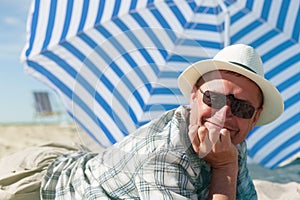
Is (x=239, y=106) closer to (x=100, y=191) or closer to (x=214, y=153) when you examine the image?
(x=214, y=153)

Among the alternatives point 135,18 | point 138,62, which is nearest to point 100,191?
point 138,62

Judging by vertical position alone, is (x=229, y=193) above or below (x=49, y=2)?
below

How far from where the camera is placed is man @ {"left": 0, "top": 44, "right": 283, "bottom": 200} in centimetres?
165

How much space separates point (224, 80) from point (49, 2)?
2.20 m

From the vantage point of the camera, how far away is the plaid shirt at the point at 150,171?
1.64 meters

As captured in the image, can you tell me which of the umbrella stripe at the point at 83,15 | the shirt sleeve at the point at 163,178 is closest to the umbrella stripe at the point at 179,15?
the umbrella stripe at the point at 83,15

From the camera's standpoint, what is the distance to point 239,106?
1.71 metres

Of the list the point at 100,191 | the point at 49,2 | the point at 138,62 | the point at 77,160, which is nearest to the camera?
the point at 100,191

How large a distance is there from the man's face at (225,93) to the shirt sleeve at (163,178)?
7.0 inches

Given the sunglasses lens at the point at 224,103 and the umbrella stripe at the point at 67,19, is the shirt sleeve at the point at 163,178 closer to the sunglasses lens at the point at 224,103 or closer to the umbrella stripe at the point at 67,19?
the sunglasses lens at the point at 224,103

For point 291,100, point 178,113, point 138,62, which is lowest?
point 291,100

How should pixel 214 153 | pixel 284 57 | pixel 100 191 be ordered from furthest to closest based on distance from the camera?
pixel 284 57 < pixel 100 191 < pixel 214 153

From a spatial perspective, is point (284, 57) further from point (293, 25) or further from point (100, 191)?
point (100, 191)

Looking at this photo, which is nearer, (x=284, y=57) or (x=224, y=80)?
(x=224, y=80)
